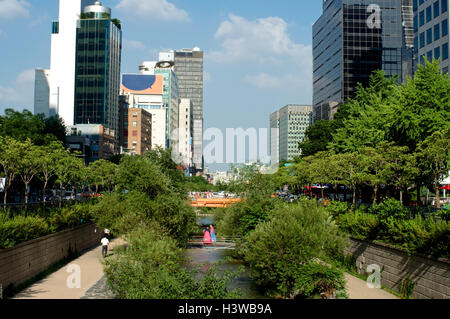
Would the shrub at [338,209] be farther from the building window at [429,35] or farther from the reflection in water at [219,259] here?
the building window at [429,35]

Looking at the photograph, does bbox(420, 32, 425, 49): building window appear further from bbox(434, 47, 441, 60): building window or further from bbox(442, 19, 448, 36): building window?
bbox(442, 19, 448, 36): building window

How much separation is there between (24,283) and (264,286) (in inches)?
515

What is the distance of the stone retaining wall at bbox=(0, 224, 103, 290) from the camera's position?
24125 mm

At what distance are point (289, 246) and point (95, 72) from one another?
5851 inches

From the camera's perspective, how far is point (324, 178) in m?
53.5

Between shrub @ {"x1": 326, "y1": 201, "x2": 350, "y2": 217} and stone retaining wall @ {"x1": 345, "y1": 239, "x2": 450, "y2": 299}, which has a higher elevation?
shrub @ {"x1": 326, "y1": 201, "x2": 350, "y2": 217}

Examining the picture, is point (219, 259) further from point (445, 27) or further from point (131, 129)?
point (131, 129)

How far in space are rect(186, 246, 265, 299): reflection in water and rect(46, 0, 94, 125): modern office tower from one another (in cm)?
12554

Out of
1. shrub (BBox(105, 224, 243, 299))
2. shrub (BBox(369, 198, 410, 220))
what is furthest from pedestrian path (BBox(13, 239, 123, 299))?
shrub (BBox(369, 198, 410, 220))

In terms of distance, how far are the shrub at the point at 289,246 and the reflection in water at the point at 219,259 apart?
2.45 metres

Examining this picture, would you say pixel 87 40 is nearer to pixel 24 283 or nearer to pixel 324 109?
pixel 324 109

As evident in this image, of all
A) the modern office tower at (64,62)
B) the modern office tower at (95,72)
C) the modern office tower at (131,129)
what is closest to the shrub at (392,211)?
the modern office tower at (95,72)

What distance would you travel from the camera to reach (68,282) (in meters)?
28.0
